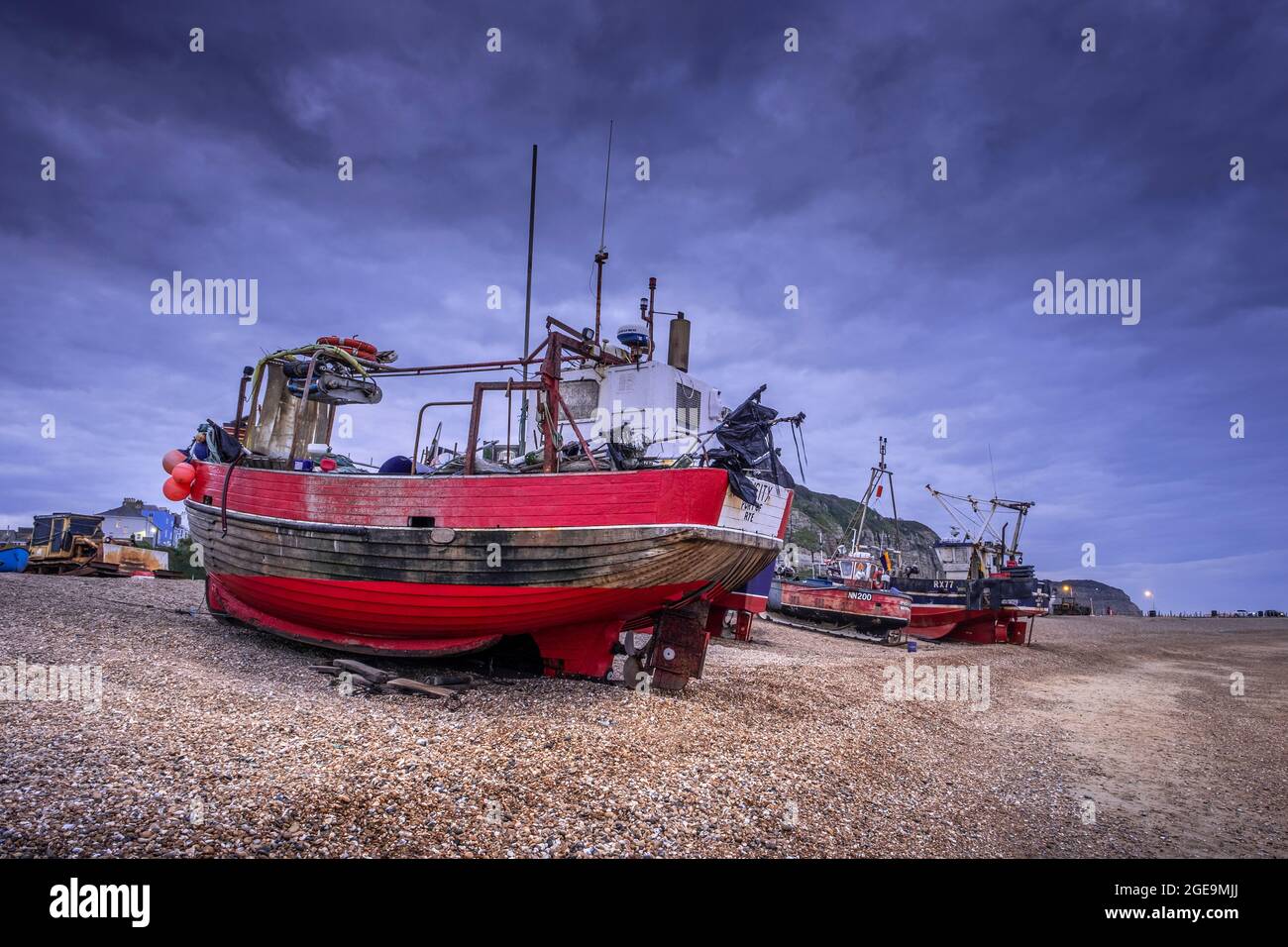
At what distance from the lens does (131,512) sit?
182 feet

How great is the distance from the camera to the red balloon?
1334 centimetres

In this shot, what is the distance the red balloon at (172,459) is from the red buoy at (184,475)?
1.12ft

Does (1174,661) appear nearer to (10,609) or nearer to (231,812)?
(231,812)

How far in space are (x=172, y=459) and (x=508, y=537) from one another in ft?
29.3

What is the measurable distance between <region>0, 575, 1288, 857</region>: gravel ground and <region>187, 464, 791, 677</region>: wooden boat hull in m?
0.86

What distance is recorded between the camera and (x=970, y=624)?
2977 centimetres

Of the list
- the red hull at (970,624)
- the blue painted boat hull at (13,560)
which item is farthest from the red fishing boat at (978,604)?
the blue painted boat hull at (13,560)

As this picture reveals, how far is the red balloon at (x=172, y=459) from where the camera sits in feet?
43.8

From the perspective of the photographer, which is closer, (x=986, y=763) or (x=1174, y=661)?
(x=986, y=763)

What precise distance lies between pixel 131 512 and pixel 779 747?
64.5m

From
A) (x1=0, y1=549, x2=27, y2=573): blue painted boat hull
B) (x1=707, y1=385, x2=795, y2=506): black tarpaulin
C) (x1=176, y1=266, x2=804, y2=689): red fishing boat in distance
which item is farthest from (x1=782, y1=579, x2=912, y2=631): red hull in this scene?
(x1=0, y1=549, x2=27, y2=573): blue painted boat hull

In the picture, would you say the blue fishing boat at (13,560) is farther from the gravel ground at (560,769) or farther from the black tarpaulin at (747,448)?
the black tarpaulin at (747,448)
